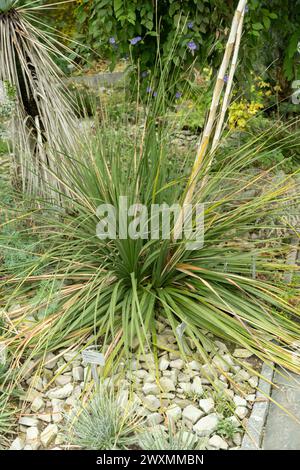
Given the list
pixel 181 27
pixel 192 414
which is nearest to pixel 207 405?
pixel 192 414

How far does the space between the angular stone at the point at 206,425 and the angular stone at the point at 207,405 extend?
36mm

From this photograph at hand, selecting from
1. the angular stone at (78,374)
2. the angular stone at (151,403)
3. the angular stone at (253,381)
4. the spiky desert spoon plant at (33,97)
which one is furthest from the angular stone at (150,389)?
the spiky desert spoon plant at (33,97)

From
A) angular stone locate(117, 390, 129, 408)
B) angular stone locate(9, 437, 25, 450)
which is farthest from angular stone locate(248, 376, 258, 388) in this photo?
angular stone locate(9, 437, 25, 450)

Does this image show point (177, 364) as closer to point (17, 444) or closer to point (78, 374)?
point (78, 374)

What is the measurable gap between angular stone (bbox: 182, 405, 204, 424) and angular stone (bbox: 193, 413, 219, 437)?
2 cm

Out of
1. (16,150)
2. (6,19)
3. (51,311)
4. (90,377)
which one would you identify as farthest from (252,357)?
(6,19)

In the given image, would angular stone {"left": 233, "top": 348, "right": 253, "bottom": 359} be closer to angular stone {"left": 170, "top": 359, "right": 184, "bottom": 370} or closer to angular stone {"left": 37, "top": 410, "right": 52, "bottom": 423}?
angular stone {"left": 170, "top": 359, "right": 184, "bottom": 370}

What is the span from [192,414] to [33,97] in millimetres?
A: 1797

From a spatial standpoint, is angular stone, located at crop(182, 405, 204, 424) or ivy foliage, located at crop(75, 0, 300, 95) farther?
ivy foliage, located at crop(75, 0, 300, 95)

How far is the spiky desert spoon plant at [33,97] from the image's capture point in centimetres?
272

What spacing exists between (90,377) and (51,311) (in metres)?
0.34

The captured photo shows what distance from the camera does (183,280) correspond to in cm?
253

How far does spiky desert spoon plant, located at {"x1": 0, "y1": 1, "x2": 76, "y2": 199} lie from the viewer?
2721mm
